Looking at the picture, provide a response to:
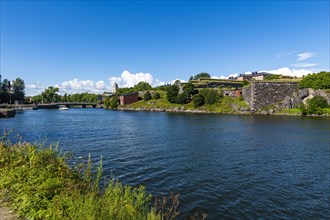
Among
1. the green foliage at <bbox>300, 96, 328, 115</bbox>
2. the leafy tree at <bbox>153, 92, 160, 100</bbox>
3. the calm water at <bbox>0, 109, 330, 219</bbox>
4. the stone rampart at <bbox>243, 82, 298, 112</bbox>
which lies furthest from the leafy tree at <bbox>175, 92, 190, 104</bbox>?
the calm water at <bbox>0, 109, 330, 219</bbox>

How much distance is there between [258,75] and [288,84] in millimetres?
69899

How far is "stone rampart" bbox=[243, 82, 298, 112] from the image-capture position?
103m

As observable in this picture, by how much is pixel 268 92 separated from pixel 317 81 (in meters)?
20.0

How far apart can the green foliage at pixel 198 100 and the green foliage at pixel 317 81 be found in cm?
4647

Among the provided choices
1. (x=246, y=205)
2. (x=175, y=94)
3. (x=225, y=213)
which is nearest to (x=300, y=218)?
(x=246, y=205)

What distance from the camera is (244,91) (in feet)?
372

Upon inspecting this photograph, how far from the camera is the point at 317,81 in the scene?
320 ft

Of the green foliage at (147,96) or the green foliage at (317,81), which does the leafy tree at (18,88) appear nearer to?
the green foliage at (147,96)

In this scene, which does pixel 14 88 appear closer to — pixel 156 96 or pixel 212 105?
pixel 156 96

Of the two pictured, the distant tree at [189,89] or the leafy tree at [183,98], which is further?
the distant tree at [189,89]

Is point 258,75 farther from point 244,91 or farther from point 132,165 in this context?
point 132,165

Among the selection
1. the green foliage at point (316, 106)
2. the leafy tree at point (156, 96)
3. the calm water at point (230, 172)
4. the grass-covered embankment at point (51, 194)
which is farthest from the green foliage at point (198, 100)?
the grass-covered embankment at point (51, 194)

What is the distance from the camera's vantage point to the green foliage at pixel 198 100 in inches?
4771

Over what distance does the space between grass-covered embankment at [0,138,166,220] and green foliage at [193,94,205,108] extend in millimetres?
111019
